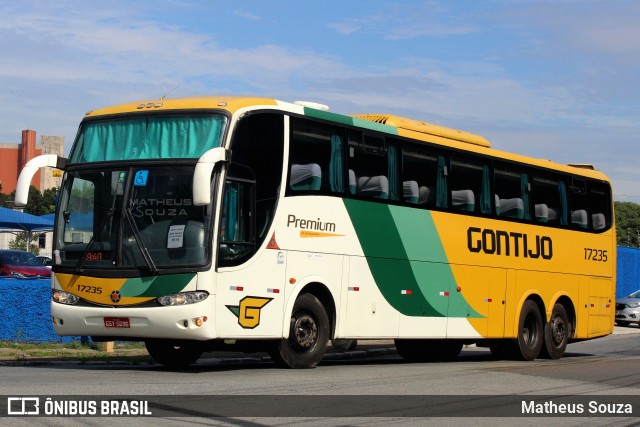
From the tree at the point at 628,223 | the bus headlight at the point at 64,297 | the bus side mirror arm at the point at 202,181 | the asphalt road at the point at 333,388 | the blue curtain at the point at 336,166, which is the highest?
the tree at the point at 628,223

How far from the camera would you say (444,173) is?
60.6 ft

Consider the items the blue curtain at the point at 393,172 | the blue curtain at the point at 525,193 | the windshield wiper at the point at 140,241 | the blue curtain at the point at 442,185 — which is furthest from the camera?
the blue curtain at the point at 525,193

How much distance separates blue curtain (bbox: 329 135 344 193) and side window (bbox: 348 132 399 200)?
0.24 m

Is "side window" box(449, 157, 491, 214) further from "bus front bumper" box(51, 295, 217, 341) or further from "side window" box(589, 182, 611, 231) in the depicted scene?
"bus front bumper" box(51, 295, 217, 341)

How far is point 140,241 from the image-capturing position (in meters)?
13.9

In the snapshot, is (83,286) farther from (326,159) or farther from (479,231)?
(479,231)

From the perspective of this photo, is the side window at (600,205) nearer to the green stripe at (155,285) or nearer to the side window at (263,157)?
the side window at (263,157)

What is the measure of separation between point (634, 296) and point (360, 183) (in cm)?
2472

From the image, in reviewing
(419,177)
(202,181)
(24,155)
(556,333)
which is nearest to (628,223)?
(24,155)

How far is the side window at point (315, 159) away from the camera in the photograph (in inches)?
591

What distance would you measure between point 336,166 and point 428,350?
20.8ft

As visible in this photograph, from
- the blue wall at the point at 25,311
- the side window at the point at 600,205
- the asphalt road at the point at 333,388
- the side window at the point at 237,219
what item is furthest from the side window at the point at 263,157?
the side window at the point at 600,205

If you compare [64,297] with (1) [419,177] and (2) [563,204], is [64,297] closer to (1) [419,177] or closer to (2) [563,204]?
(1) [419,177]

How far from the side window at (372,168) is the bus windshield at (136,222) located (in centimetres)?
324
